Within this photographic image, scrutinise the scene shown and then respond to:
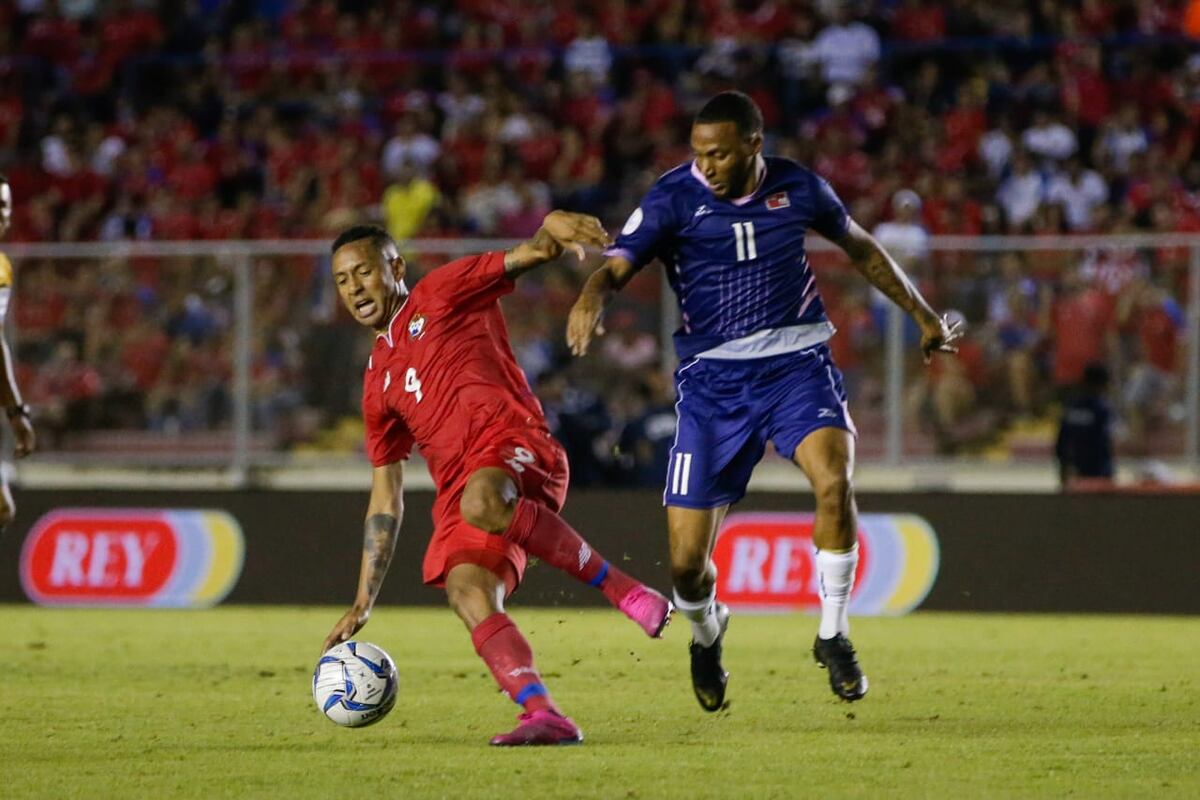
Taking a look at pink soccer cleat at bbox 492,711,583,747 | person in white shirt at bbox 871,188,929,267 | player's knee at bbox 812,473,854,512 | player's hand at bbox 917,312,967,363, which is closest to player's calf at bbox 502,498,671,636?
pink soccer cleat at bbox 492,711,583,747

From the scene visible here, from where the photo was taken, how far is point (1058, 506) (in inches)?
519

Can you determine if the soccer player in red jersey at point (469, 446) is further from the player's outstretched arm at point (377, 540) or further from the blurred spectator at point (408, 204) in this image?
the blurred spectator at point (408, 204)

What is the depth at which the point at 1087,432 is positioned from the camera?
1366cm

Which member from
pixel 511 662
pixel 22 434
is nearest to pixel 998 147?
pixel 22 434

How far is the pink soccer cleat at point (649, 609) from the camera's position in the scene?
689 cm

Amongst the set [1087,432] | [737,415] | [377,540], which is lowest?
[1087,432]

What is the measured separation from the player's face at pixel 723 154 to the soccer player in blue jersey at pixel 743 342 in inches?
0.4

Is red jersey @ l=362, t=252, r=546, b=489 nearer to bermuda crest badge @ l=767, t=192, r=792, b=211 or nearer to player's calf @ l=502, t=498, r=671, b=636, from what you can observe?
player's calf @ l=502, t=498, r=671, b=636

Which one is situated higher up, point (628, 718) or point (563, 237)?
point (563, 237)

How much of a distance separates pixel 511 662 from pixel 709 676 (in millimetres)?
1279

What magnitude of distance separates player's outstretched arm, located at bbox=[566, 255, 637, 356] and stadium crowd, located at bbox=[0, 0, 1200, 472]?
252 inches

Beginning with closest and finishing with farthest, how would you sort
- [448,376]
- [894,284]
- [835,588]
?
[448,376] → [835,588] → [894,284]

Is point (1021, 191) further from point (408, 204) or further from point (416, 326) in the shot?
point (416, 326)

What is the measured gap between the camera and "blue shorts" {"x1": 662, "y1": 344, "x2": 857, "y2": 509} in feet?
25.0
